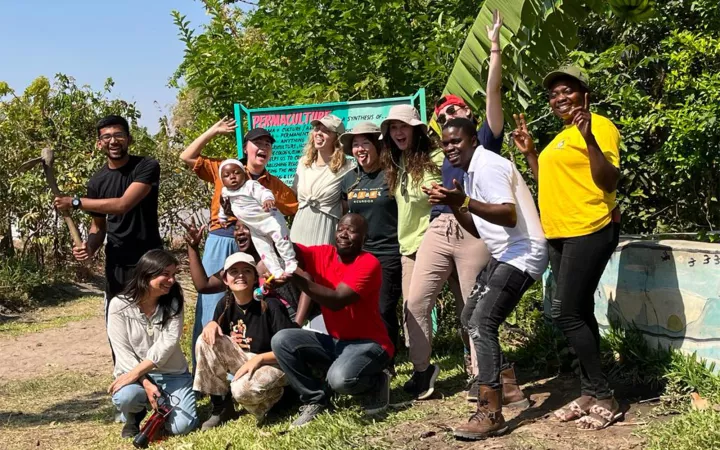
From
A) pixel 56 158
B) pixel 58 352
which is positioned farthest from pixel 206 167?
pixel 56 158

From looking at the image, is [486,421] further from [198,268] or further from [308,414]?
[198,268]

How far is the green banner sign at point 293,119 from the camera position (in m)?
6.15

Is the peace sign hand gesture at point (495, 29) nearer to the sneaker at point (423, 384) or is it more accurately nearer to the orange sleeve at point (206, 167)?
the sneaker at point (423, 384)

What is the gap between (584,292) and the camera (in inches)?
159

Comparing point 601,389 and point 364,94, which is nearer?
point 601,389

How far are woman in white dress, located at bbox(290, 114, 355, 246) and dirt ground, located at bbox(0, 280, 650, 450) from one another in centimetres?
149

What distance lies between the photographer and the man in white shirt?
3.99 metres

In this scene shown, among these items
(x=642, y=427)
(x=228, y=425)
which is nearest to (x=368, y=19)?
(x=228, y=425)

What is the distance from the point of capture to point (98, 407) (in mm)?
5965

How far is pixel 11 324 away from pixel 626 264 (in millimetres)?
8247

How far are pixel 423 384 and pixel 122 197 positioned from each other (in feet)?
7.82

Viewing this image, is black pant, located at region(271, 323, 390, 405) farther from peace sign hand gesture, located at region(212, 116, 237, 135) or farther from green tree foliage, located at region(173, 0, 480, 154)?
green tree foliage, located at region(173, 0, 480, 154)

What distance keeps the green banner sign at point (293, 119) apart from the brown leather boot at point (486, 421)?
273 centimetres

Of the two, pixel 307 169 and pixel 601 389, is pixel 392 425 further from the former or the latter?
pixel 307 169
